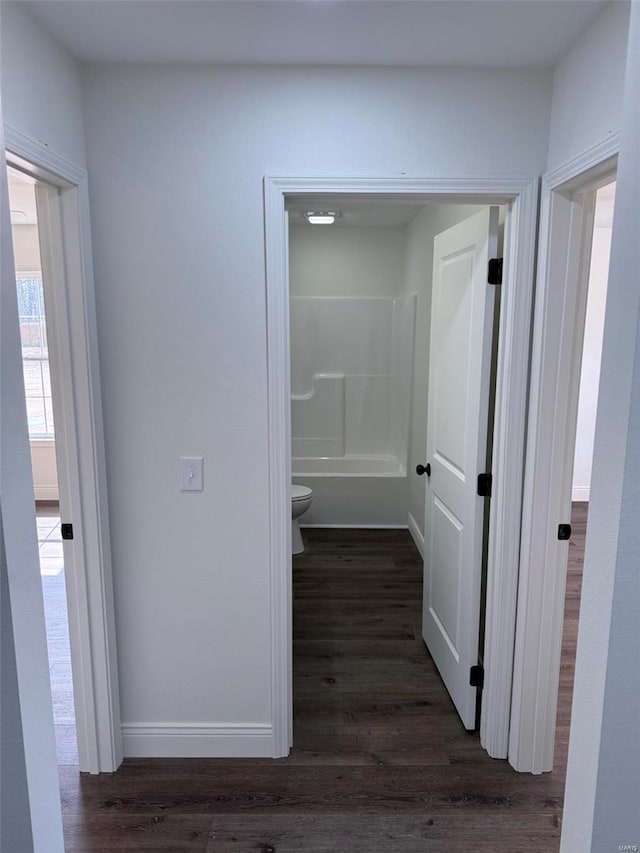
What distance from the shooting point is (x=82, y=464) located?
6.22ft

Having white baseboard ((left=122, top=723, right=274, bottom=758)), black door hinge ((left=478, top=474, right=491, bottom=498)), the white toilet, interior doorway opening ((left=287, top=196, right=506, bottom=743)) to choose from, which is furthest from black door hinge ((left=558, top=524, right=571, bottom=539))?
the white toilet

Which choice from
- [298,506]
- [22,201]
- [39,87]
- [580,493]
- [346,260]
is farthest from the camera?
[580,493]

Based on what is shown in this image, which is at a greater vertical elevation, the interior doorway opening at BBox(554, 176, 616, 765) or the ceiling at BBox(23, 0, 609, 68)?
the ceiling at BBox(23, 0, 609, 68)

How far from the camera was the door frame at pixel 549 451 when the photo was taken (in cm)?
181

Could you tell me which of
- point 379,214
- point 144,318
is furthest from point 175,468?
point 379,214

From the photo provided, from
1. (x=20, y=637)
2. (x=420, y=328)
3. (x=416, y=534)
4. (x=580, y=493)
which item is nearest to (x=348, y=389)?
(x=420, y=328)

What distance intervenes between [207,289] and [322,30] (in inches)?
32.7

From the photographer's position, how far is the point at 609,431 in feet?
3.28

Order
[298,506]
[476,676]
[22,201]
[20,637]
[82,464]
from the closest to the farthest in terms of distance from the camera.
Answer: [20,637]
[82,464]
[476,676]
[298,506]
[22,201]

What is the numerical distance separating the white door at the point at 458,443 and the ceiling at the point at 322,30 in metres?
0.53

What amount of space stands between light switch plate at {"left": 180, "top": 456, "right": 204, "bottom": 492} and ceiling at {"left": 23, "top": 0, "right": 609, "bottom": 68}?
130cm

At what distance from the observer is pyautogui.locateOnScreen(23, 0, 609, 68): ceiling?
1.45 meters

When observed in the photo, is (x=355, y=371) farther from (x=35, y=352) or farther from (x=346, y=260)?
(x=35, y=352)

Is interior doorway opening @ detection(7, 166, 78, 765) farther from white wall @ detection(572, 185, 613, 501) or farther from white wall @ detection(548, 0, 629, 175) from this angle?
white wall @ detection(572, 185, 613, 501)
